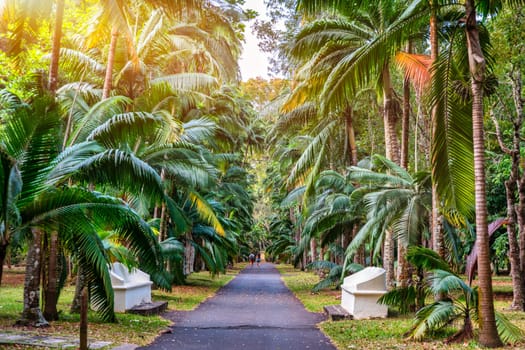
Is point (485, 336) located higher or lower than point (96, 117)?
lower

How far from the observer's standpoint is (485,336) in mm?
8320

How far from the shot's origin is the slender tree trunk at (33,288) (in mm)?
10094

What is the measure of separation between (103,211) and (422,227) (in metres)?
9.11

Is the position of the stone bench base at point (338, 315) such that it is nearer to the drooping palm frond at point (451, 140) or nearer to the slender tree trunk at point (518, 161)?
the drooping palm frond at point (451, 140)

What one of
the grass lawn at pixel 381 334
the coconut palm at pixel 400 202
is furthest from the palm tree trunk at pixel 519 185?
the coconut palm at pixel 400 202

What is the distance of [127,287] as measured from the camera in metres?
13.2

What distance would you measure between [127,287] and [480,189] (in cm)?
855

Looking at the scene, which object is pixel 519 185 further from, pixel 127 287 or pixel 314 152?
pixel 127 287

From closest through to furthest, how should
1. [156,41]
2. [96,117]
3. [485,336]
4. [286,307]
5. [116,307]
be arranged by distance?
[485,336] → [96,117] → [116,307] → [286,307] → [156,41]

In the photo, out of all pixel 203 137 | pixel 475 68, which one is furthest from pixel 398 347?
pixel 203 137

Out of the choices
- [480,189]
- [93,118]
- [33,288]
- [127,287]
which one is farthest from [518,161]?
[33,288]

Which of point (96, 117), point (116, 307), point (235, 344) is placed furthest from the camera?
point (116, 307)

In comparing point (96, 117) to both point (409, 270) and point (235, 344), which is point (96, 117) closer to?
point (235, 344)

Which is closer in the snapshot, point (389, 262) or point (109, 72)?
point (109, 72)
